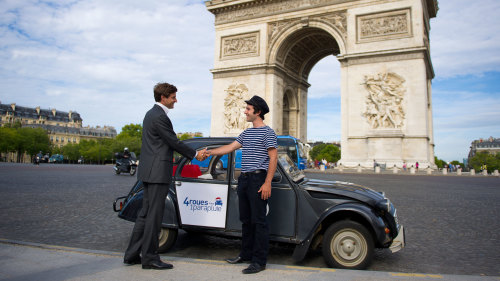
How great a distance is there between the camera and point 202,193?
11.6 ft

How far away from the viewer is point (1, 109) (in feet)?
283

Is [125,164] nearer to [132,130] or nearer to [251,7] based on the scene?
[251,7]

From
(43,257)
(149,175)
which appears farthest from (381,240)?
(43,257)

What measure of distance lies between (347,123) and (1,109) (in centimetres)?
9265

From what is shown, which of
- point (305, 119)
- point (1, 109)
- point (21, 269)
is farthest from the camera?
point (1, 109)

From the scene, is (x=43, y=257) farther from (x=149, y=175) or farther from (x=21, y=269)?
(x=149, y=175)

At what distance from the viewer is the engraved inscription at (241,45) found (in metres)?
24.3

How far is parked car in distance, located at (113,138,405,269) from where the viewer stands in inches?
121

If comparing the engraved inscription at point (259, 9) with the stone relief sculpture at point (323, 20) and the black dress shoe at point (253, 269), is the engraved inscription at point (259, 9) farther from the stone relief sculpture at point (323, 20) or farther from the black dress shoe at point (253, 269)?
the black dress shoe at point (253, 269)

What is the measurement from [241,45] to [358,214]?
22957 millimetres

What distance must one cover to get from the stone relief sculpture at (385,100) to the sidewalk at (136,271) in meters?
18.5

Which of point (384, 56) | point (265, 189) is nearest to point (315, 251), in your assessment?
point (265, 189)

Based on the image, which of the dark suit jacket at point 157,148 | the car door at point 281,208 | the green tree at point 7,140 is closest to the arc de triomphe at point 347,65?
the car door at point 281,208

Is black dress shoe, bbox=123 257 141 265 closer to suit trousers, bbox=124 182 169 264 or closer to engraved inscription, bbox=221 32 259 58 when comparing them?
suit trousers, bbox=124 182 169 264
